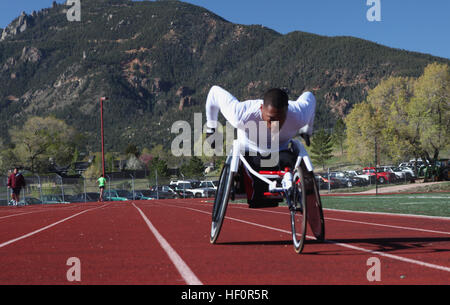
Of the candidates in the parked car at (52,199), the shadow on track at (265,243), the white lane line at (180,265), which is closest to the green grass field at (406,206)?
the shadow on track at (265,243)

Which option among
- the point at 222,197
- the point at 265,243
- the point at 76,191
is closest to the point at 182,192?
the point at 76,191

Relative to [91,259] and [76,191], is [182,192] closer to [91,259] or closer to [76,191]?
[76,191]

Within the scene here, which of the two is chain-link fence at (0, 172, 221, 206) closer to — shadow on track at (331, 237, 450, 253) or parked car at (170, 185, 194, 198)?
parked car at (170, 185, 194, 198)

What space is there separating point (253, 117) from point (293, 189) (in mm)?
937

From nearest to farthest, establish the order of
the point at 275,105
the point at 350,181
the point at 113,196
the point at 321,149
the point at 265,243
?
the point at 275,105 → the point at 265,243 → the point at 113,196 → the point at 350,181 → the point at 321,149

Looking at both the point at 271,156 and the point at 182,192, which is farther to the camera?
the point at 182,192

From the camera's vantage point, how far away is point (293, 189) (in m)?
5.82

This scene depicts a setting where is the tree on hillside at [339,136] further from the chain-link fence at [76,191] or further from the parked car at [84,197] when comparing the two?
the parked car at [84,197]

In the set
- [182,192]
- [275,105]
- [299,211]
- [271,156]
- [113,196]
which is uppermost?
[275,105]

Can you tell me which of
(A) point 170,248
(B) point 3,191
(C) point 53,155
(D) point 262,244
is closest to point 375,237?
(D) point 262,244

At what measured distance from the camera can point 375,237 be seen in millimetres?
7496

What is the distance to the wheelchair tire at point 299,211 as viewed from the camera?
540cm

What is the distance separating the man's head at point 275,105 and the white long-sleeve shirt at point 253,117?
0.48ft
